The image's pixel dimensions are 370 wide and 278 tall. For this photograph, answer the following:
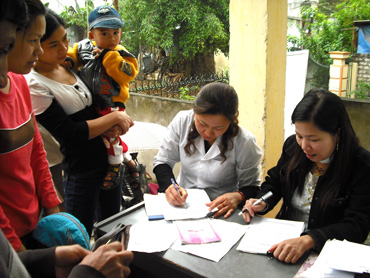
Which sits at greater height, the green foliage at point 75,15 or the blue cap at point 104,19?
the green foliage at point 75,15

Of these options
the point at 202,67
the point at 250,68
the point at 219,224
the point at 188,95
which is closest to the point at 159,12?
the point at 202,67

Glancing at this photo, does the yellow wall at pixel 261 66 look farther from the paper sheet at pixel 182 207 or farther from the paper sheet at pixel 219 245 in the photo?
the paper sheet at pixel 219 245

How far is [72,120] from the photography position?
217 cm

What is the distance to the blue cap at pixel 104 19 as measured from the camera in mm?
2320

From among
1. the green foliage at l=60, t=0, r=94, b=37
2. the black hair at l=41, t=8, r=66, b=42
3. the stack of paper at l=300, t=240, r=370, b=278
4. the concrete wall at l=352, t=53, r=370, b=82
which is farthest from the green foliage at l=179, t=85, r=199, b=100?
the concrete wall at l=352, t=53, r=370, b=82

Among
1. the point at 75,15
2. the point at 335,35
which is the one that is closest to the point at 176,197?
the point at 75,15

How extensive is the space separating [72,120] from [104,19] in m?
0.73

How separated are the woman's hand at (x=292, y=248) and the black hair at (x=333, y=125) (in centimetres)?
37

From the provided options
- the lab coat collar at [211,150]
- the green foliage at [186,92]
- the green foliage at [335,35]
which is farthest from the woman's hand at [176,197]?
the green foliage at [335,35]

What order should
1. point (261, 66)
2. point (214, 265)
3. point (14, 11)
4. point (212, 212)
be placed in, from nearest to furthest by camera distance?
1. point (14, 11)
2. point (214, 265)
3. point (212, 212)
4. point (261, 66)

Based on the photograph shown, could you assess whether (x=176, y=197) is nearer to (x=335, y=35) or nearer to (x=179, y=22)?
(x=179, y=22)

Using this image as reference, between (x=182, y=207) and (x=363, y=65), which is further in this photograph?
(x=363, y=65)

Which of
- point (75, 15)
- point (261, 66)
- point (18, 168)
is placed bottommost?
point (18, 168)

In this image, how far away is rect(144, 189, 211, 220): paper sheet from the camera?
76.5 inches
